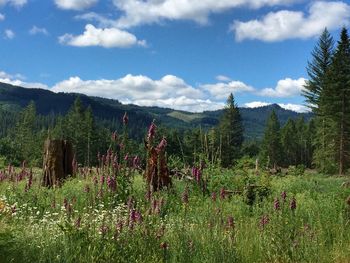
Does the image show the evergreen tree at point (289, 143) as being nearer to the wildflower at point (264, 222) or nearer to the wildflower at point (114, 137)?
the wildflower at point (114, 137)

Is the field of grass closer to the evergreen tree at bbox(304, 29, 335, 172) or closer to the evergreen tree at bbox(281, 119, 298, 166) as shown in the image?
the evergreen tree at bbox(304, 29, 335, 172)

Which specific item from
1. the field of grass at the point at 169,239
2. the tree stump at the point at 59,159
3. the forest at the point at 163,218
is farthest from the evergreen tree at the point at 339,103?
the field of grass at the point at 169,239

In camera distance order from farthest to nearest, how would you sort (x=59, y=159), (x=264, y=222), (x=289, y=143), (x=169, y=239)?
(x=289, y=143) < (x=59, y=159) < (x=264, y=222) < (x=169, y=239)

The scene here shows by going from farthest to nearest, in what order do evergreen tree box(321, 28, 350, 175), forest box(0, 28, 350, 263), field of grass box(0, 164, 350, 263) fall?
evergreen tree box(321, 28, 350, 175) < forest box(0, 28, 350, 263) < field of grass box(0, 164, 350, 263)

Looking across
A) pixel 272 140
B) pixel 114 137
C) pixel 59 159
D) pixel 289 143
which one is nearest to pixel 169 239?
pixel 114 137

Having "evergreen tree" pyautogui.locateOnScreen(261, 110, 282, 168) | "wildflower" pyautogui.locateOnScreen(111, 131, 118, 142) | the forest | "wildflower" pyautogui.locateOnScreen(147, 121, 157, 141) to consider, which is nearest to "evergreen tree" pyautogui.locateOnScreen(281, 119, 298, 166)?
"evergreen tree" pyautogui.locateOnScreen(261, 110, 282, 168)

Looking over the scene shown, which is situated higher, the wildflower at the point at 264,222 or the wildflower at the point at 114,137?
the wildflower at the point at 114,137

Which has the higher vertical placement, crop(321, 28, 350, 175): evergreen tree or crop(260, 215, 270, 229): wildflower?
crop(321, 28, 350, 175): evergreen tree

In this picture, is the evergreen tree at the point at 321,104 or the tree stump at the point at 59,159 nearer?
the tree stump at the point at 59,159

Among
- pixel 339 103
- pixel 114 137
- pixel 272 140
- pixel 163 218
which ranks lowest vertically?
pixel 163 218

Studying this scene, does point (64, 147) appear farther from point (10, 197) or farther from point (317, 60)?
point (317, 60)

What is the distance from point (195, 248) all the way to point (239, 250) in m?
0.66

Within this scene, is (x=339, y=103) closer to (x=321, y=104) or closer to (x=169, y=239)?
(x=321, y=104)

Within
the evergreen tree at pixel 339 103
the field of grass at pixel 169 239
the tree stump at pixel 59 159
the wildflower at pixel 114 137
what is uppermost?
the evergreen tree at pixel 339 103
